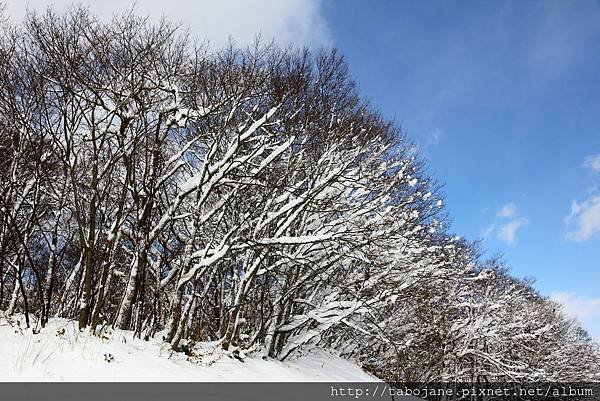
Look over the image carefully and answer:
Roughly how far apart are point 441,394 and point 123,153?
2100 centimetres

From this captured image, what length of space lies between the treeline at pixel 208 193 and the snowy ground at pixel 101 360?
45cm

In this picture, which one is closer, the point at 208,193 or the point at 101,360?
the point at 101,360

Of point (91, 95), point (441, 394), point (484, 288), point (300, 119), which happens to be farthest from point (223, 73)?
point (484, 288)

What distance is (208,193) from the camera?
8664 mm

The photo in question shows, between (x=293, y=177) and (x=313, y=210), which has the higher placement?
(x=293, y=177)

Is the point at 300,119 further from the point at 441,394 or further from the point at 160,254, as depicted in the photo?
the point at 441,394

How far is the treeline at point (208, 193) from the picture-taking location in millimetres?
7949

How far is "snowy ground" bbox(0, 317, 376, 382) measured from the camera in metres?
5.09

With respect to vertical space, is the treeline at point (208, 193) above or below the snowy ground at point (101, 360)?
above

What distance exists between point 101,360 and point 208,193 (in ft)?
12.4

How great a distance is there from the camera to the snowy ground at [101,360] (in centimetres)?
509

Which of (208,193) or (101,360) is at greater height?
(208,193)

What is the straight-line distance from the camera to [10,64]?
870 centimetres

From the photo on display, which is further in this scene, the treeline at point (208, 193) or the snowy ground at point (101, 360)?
the treeline at point (208, 193)
